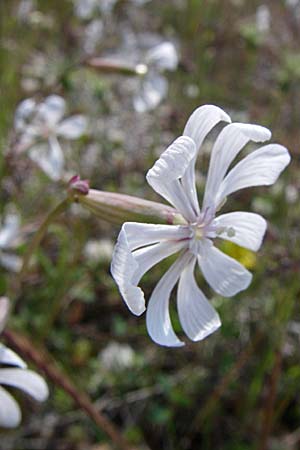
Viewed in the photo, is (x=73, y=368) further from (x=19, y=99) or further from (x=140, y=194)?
(x=19, y=99)

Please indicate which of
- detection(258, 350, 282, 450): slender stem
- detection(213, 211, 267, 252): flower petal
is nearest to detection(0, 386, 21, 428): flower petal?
detection(213, 211, 267, 252): flower petal

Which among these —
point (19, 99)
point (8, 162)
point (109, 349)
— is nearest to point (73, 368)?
point (109, 349)

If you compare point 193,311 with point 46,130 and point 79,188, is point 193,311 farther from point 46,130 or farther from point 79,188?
point 46,130

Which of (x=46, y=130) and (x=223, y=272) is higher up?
(x=46, y=130)

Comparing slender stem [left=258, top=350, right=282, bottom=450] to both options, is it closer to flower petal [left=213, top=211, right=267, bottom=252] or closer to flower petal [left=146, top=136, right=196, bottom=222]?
flower petal [left=213, top=211, right=267, bottom=252]

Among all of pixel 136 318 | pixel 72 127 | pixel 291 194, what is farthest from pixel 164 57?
pixel 136 318

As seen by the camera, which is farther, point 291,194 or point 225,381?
point 291,194
